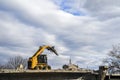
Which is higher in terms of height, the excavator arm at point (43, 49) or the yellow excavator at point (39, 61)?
the excavator arm at point (43, 49)

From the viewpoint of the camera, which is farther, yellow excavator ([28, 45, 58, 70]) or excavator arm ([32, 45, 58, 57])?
excavator arm ([32, 45, 58, 57])

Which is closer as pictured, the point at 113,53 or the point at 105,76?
the point at 105,76

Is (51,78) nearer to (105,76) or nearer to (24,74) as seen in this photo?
(24,74)

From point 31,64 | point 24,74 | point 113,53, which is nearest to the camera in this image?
point 24,74

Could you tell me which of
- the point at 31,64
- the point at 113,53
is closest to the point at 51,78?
the point at 31,64

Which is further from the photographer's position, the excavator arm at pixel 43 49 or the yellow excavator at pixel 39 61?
the excavator arm at pixel 43 49

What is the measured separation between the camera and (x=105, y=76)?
113 ft

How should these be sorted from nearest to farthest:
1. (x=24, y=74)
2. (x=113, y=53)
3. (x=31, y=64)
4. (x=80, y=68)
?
(x=24, y=74)
(x=80, y=68)
(x=31, y=64)
(x=113, y=53)

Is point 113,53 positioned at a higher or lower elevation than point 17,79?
higher

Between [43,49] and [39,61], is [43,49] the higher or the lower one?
the higher one

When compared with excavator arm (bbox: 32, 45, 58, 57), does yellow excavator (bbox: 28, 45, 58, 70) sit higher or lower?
lower

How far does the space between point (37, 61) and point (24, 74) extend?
924cm

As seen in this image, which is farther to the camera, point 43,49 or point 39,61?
point 43,49

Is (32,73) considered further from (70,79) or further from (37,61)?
(37,61)
